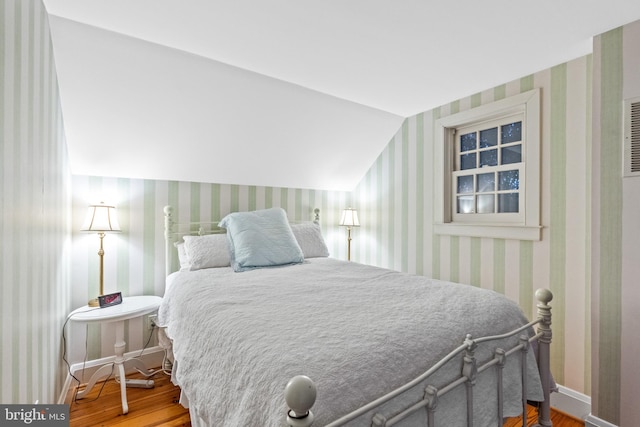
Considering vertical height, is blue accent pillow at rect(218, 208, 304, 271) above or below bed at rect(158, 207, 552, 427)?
above

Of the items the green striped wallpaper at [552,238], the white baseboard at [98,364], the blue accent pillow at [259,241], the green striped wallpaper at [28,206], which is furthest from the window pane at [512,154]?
the white baseboard at [98,364]

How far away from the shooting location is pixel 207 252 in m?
2.38

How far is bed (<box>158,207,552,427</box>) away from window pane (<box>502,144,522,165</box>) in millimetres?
1342

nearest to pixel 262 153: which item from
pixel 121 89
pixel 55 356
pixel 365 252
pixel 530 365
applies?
pixel 121 89

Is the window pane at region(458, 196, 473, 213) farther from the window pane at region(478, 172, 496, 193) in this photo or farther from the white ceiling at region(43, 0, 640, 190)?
the white ceiling at region(43, 0, 640, 190)

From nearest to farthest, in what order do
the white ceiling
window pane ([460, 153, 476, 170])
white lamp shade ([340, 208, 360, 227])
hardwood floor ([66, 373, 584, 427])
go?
the white ceiling, hardwood floor ([66, 373, 584, 427]), window pane ([460, 153, 476, 170]), white lamp shade ([340, 208, 360, 227])

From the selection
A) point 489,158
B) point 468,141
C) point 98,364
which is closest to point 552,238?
point 489,158

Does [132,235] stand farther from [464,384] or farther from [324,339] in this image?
[464,384]

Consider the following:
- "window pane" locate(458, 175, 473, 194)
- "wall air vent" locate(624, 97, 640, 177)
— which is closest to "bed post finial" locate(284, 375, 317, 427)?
"wall air vent" locate(624, 97, 640, 177)

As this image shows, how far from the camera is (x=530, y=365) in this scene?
4.53 ft

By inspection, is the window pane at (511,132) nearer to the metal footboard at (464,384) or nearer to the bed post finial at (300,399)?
the metal footboard at (464,384)

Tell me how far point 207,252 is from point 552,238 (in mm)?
2505

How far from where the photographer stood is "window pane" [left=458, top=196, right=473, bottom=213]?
274 cm

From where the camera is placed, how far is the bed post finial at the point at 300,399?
0.66 meters
